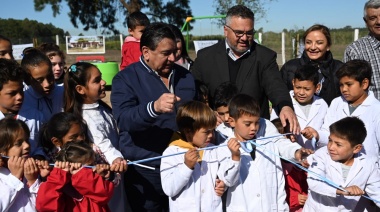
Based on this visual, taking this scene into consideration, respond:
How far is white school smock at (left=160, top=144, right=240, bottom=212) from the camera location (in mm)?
3338

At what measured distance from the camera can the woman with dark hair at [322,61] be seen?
481 centimetres

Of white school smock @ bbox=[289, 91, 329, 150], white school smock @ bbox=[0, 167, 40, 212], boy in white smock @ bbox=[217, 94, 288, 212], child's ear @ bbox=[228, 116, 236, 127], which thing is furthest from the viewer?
white school smock @ bbox=[289, 91, 329, 150]

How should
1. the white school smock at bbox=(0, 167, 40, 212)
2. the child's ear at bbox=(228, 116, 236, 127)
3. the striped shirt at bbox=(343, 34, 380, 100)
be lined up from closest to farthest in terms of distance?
the white school smock at bbox=(0, 167, 40, 212) < the child's ear at bbox=(228, 116, 236, 127) < the striped shirt at bbox=(343, 34, 380, 100)

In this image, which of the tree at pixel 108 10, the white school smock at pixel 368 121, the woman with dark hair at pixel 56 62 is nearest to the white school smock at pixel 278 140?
the white school smock at pixel 368 121

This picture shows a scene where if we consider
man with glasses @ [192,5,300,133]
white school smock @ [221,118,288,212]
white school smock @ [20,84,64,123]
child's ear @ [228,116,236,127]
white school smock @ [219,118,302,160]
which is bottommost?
white school smock @ [221,118,288,212]

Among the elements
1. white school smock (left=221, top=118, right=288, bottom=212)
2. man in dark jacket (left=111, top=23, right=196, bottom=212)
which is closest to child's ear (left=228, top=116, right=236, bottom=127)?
white school smock (left=221, top=118, right=288, bottom=212)

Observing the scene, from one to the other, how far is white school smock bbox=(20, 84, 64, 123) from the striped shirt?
3423mm

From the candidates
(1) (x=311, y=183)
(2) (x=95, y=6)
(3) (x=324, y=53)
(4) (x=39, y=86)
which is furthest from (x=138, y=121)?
(2) (x=95, y=6)

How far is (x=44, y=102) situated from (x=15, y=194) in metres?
1.02

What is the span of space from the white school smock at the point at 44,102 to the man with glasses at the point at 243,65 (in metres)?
1.52

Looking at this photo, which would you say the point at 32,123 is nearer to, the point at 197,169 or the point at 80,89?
the point at 80,89

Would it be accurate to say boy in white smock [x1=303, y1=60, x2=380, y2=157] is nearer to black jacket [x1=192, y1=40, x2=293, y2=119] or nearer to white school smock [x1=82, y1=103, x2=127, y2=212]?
black jacket [x1=192, y1=40, x2=293, y2=119]

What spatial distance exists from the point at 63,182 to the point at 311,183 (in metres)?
2.07

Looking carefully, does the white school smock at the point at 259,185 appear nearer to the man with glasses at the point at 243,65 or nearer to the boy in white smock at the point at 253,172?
the boy in white smock at the point at 253,172
